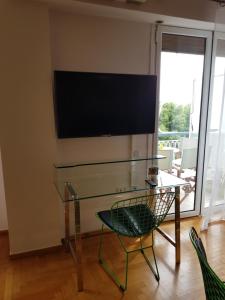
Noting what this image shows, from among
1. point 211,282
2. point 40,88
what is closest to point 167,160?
point 40,88

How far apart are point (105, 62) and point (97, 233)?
6.01 ft

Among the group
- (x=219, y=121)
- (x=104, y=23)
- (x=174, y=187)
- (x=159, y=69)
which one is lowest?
(x=174, y=187)

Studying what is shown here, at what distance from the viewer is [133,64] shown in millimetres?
2527

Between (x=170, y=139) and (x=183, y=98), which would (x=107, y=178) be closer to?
(x=170, y=139)

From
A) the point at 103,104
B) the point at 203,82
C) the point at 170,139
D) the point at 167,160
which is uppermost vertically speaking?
the point at 203,82

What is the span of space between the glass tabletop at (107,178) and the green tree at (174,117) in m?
0.40

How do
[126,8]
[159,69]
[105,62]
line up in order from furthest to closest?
[159,69] → [105,62] → [126,8]

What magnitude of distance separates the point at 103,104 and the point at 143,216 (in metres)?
1.13

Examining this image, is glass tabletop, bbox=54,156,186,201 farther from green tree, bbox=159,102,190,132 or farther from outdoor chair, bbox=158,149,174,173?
green tree, bbox=159,102,190,132

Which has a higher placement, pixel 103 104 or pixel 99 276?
pixel 103 104

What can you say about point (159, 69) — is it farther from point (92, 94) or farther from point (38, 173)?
point (38, 173)

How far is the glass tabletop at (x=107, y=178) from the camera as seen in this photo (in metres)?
1.97

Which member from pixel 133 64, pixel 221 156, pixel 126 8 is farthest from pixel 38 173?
pixel 221 156

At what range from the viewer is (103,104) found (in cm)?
239
